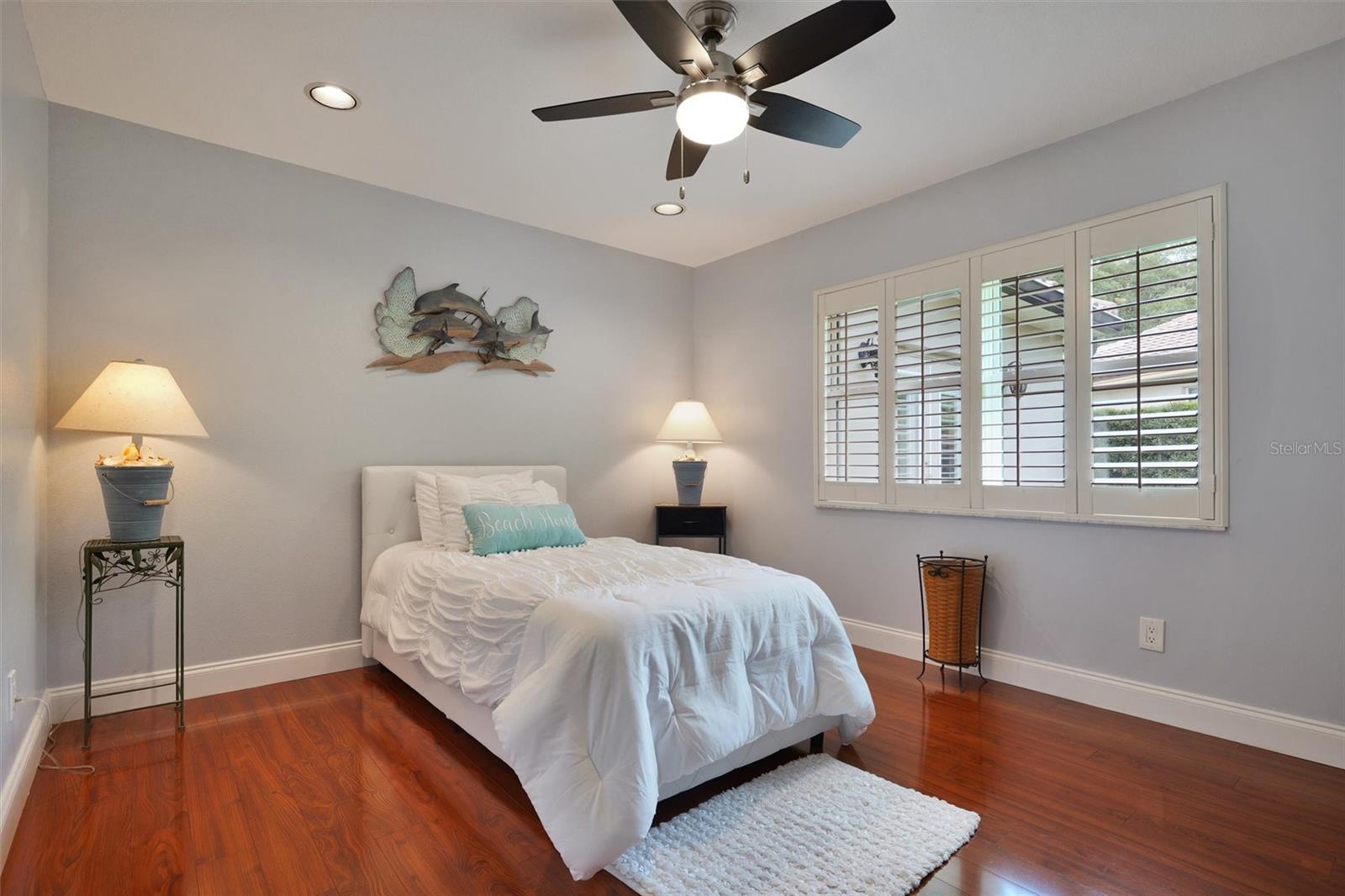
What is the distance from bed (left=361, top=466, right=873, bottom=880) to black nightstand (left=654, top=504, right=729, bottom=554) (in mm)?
1531

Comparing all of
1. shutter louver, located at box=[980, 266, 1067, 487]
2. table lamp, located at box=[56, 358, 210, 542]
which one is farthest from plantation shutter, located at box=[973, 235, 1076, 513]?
table lamp, located at box=[56, 358, 210, 542]

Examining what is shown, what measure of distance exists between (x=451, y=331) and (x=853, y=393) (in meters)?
2.41

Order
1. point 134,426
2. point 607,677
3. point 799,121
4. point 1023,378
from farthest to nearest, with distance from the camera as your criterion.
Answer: point 1023,378 < point 134,426 < point 799,121 < point 607,677

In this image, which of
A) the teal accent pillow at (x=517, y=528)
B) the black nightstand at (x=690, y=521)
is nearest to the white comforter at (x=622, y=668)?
the teal accent pillow at (x=517, y=528)

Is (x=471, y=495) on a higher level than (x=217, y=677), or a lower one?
higher

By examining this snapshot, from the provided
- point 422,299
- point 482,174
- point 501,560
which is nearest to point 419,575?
point 501,560

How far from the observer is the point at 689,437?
4.70 m

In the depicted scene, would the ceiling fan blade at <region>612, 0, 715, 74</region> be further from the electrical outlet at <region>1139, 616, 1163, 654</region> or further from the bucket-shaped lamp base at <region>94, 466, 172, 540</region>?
the electrical outlet at <region>1139, 616, 1163, 654</region>

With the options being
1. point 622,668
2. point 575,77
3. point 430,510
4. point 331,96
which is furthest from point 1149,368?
point 331,96

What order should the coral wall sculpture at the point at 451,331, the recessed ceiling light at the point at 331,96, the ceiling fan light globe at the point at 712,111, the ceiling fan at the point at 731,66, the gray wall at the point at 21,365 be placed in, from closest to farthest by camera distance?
the ceiling fan at the point at 731,66 < the gray wall at the point at 21,365 < the ceiling fan light globe at the point at 712,111 < the recessed ceiling light at the point at 331,96 < the coral wall sculpture at the point at 451,331

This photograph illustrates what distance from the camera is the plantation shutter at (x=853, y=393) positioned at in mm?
3939

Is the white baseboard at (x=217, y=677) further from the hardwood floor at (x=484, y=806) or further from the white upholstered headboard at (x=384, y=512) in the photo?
the white upholstered headboard at (x=384, y=512)

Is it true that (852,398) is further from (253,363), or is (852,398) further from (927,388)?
(253,363)

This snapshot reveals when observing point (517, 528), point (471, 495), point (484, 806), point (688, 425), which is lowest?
point (484, 806)
